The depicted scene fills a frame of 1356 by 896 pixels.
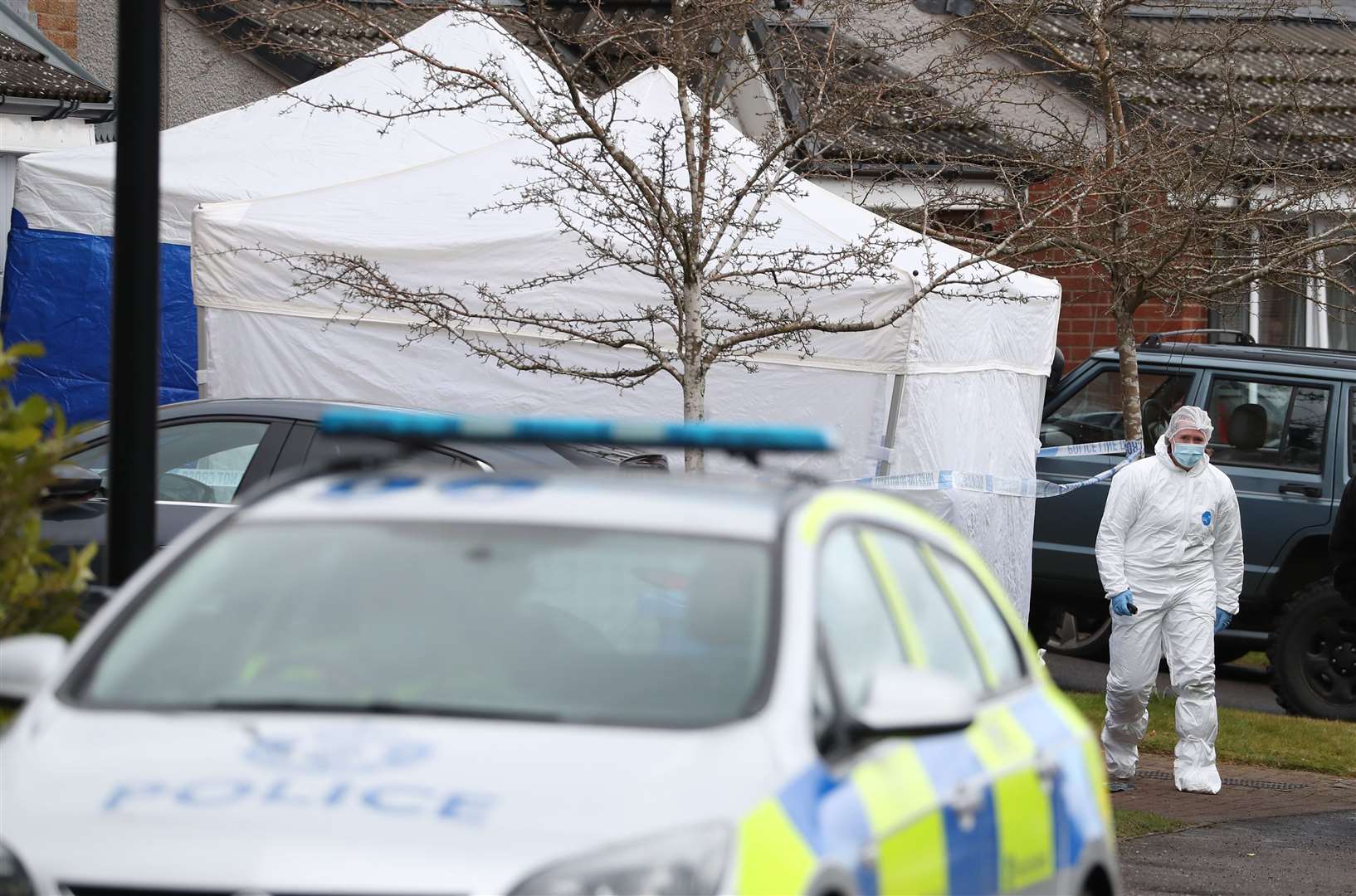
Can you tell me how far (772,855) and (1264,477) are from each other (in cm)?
1032

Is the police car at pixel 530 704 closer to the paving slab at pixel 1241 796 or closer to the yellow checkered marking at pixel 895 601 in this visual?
the yellow checkered marking at pixel 895 601

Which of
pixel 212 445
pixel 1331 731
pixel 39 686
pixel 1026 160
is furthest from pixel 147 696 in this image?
pixel 1331 731

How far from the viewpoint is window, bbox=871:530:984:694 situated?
165 inches

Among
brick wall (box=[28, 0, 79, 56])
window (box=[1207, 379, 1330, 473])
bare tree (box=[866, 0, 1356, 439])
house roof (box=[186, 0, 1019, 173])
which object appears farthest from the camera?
brick wall (box=[28, 0, 79, 56])

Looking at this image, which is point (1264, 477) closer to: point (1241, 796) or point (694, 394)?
point (1241, 796)

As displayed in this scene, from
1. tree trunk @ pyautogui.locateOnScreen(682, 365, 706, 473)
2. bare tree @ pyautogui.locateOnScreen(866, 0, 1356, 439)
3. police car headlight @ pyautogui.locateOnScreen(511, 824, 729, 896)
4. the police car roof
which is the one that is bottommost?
police car headlight @ pyautogui.locateOnScreen(511, 824, 729, 896)

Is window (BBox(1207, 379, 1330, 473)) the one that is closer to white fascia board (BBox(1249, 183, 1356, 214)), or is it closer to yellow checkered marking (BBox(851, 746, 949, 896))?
white fascia board (BBox(1249, 183, 1356, 214))

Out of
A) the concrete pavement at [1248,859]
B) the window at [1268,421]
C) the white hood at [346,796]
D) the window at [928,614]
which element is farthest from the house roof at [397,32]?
the white hood at [346,796]

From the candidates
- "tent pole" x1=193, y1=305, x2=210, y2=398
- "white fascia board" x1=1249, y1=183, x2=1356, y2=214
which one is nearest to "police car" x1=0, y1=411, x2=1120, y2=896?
"tent pole" x1=193, y1=305, x2=210, y2=398

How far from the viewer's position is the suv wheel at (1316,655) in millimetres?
12484

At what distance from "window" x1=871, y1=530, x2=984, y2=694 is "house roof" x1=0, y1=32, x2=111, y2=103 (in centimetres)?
1031

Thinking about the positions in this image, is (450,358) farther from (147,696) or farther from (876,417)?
(147,696)

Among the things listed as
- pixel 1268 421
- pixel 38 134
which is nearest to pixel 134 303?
pixel 1268 421

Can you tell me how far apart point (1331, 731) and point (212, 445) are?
268 inches
